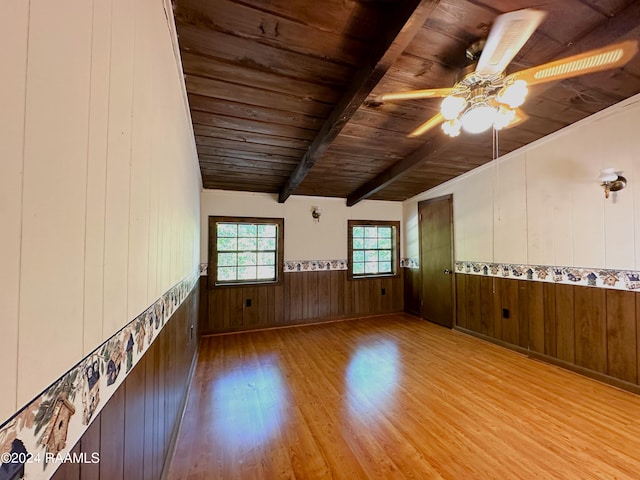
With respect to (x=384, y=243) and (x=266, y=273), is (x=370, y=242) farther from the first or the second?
(x=266, y=273)

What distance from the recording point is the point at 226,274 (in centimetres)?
403

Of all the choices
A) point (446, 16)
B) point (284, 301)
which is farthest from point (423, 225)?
point (446, 16)

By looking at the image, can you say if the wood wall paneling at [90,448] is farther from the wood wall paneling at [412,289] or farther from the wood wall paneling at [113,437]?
the wood wall paneling at [412,289]

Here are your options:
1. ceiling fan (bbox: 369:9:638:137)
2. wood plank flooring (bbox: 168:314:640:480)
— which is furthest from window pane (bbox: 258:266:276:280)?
ceiling fan (bbox: 369:9:638:137)

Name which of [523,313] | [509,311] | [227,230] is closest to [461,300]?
[509,311]

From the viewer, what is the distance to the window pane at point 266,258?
13.9 ft

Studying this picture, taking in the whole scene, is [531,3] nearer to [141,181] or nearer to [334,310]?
[141,181]

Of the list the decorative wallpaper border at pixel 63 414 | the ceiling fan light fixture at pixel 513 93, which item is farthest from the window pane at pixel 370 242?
the decorative wallpaper border at pixel 63 414

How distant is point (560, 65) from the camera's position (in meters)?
1.45

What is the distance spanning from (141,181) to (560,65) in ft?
6.89

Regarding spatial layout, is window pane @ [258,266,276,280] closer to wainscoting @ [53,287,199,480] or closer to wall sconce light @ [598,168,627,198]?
wainscoting @ [53,287,199,480]

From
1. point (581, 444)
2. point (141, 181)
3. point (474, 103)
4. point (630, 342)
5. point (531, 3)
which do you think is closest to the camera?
point (141, 181)

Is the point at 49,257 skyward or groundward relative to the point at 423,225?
groundward

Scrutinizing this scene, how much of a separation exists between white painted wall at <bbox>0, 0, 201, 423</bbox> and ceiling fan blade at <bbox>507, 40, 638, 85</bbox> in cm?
183
